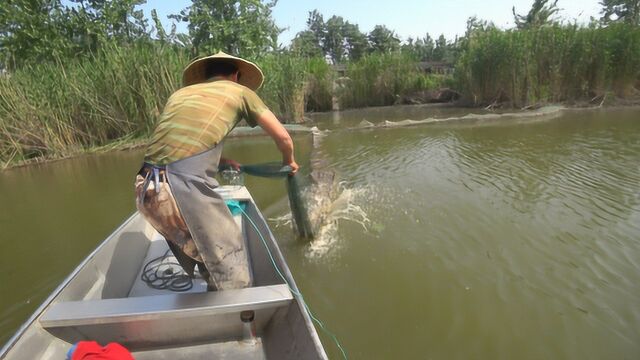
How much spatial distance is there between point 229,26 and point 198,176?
1155 centimetres

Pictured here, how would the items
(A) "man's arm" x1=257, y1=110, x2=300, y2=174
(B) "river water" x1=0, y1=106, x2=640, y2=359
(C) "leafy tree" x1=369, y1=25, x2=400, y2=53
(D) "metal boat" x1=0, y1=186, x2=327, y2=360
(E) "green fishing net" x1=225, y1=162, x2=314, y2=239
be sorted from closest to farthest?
Result: 1. (D) "metal boat" x1=0, y1=186, x2=327, y2=360
2. (A) "man's arm" x1=257, y1=110, x2=300, y2=174
3. (B) "river water" x1=0, y1=106, x2=640, y2=359
4. (E) "green fishing net" x1=225, y1=162, x2=314, y2=239
5. (C) "leafy tree" x1=369, y1=25, x2=400, y2=53

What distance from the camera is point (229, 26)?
12.4 meters

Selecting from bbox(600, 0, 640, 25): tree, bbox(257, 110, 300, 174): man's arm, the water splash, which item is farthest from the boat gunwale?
bbox(600, 0, 640, 25): tree

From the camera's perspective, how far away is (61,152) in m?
9.27

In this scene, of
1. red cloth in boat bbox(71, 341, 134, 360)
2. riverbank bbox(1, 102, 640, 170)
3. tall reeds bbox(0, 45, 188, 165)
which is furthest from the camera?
riverbank bbox(1, 102, 640, 170)

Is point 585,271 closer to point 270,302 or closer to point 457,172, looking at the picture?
point 270,302

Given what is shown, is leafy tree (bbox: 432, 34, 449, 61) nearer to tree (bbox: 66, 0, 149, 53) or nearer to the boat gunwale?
tree (bbox: 66, 0, 149, 53)

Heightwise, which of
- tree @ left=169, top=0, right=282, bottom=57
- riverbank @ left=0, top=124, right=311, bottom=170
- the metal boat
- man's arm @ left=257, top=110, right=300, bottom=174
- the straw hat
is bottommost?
the metal boat

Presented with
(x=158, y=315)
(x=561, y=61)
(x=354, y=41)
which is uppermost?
(x=354, y=41)

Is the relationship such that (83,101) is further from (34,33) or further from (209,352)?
(209,352)

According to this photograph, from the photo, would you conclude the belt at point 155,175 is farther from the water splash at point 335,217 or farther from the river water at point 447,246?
the water splash at point 335,217

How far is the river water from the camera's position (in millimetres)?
2678

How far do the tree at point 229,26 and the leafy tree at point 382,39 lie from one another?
109 feet

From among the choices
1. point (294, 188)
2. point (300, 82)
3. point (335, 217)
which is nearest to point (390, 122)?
point (300, 82)
